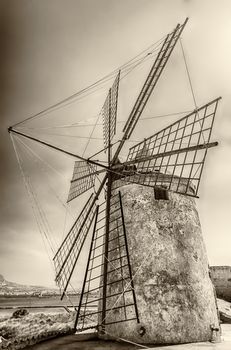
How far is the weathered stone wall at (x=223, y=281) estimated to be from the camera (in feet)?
59.4

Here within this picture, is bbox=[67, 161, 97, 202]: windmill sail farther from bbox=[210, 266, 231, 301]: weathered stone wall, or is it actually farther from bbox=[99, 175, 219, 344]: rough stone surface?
bbox=[210, 266, 231, 301]: weathered stone wall

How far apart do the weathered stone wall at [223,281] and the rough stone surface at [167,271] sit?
1293cm

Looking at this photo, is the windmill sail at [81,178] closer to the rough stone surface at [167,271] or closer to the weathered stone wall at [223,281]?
the rough stone surface at [167,271]

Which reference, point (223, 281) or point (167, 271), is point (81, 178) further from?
point (223, 281)

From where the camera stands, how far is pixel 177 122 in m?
6.61

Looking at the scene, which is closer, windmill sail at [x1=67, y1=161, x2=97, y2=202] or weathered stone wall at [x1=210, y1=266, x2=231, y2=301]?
windmill sail at [x1=67, y1=161, x2=97, y2=202]

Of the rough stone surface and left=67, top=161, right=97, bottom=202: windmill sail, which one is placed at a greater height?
left=67, top=161, right=97, bottom=202: windmill sail

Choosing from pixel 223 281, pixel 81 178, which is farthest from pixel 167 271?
pixel 223 281

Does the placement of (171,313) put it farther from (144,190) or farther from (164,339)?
(144,190)

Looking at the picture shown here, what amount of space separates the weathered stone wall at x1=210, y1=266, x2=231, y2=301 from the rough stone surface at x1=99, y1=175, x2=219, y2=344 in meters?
12.9

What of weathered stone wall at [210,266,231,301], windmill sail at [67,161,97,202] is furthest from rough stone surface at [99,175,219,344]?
weathered stone wall at [210,266,231,301]

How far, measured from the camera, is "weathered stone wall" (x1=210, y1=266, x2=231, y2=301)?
18094mm

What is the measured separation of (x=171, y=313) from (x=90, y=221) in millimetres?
2883

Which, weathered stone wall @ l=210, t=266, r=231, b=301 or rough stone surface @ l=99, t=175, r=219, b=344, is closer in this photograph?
rough stone surface @ l=99, t=175, r=219, b=344
